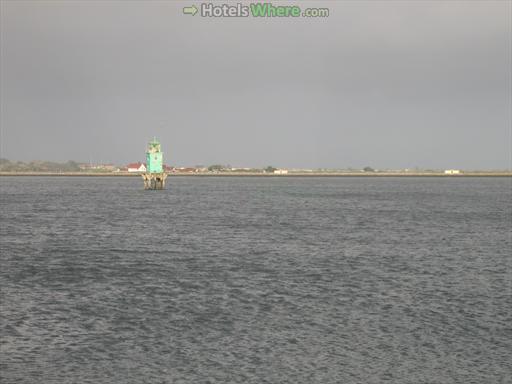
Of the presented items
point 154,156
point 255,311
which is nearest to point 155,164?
point 154,156

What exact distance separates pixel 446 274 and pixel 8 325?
2234 cm

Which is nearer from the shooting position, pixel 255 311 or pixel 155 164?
pixel 255 311

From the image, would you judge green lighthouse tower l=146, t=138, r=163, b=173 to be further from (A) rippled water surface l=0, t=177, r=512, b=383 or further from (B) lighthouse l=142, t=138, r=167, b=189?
(A) rippled water surface l=0, t=177, r=512, b=383

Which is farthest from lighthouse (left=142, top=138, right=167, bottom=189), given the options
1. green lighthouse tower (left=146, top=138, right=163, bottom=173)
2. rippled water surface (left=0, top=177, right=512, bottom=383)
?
rippled water surface (left=0, top=177, right=512, bottom=383)

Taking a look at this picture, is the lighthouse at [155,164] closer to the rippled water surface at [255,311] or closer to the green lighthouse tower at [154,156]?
the green lighthouse tower at [154,156]

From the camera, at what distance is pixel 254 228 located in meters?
62.1

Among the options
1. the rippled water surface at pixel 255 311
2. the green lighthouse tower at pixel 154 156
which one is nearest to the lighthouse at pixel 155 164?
the green lighthouse tower at pixel 154 156

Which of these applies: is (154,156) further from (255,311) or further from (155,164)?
(255,311)

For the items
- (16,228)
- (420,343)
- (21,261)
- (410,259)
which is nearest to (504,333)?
(420,343)

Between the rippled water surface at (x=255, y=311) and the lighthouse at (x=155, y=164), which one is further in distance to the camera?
the lighthouse at (x=155, y=164)

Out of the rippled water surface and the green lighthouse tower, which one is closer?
the rippled water surface

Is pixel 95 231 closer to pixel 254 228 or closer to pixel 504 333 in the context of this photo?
pixel 254 228

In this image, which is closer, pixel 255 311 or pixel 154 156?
pixel 255 311

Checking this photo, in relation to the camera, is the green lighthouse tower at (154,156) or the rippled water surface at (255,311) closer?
the rippled water surface at (255,311)
